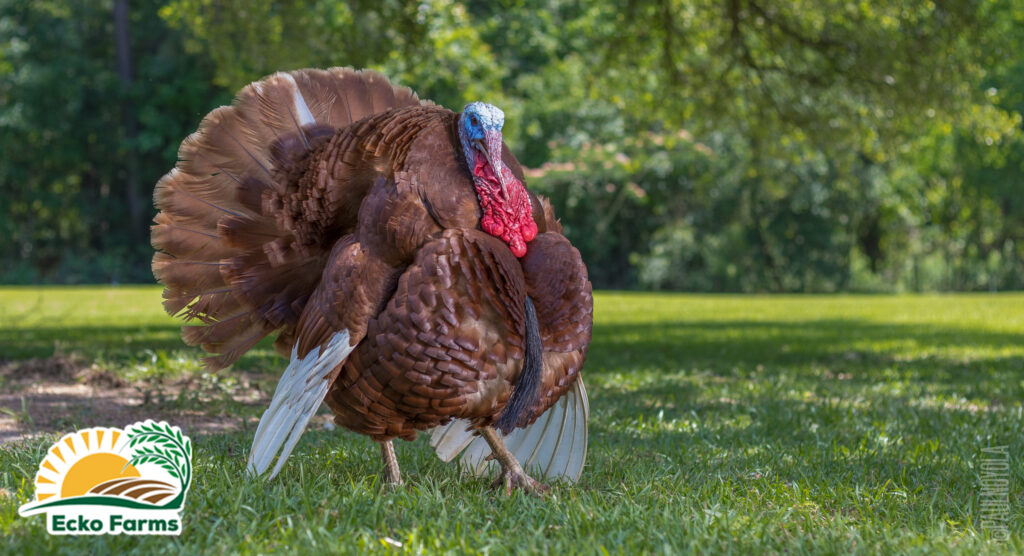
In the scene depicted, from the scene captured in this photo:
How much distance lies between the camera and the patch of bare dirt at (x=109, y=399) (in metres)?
4.38

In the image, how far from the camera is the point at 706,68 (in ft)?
35.5

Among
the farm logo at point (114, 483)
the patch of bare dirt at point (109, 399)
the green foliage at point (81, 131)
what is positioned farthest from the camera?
the green foliage at point (81, 131)

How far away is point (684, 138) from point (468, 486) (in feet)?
60.7

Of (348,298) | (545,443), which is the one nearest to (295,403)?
(348,298)

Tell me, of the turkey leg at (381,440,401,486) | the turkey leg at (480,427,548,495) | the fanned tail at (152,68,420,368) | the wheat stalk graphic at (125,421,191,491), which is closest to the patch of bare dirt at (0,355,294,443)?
the fanned tail at (152,68,420,368)

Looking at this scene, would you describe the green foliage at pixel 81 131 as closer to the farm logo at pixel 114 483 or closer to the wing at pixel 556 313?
the wing at pixel 556 313

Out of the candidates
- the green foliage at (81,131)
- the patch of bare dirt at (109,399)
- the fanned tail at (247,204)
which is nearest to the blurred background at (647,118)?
the green foliage at (81,131)

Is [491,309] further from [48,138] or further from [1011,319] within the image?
[48,138]

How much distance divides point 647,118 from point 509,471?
1073cm

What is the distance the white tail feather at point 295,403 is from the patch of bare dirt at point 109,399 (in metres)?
1.44

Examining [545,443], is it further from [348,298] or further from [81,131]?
[81,131]

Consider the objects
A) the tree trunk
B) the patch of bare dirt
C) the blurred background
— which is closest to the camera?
the patch of bare dirt

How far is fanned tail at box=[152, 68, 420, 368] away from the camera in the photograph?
Answer: 136 inches

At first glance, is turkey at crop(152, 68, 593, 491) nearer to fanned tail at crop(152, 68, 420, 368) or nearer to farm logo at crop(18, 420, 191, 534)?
fanned tail at crop(152, 68, 420, 368)
